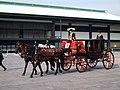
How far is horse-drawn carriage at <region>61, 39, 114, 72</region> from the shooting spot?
14461 mm

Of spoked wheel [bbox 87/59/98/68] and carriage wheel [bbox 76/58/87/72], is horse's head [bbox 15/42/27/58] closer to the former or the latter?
carriage wheel [bbox 76/58/87/72]

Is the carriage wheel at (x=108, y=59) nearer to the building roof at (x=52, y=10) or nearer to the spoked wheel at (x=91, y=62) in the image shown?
the spoked wheel at (x=91, y=62)

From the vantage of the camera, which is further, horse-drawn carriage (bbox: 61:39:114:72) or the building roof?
the building roof

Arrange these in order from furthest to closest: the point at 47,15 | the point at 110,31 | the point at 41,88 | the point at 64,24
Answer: the point at 110,31 → the point at 64,24 → the point at 47,15 → the point at 41,88

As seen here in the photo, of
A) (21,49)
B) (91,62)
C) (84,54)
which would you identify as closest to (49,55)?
(21,49)

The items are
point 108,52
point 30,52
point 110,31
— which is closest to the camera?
point 30,52

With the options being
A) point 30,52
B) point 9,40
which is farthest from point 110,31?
point 30,52

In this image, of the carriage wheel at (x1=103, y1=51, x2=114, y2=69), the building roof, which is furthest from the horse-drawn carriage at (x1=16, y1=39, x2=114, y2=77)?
the building roof

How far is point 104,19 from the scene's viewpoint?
54656 millimetres

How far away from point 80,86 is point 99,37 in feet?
21.4

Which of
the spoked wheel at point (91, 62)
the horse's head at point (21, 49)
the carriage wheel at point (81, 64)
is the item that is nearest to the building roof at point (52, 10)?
the spoked wheel at point (91, 62)

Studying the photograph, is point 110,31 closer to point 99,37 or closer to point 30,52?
point 99,37

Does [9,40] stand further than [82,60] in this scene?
Yes

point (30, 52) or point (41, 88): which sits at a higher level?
point (30, 52)
